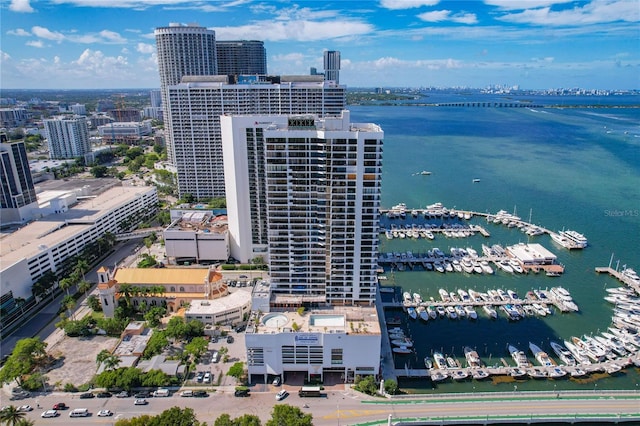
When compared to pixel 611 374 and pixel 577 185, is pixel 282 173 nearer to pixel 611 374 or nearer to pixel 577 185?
pixel 611 374

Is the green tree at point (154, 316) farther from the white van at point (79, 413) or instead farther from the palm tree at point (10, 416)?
the palm tree at point (10, 416)

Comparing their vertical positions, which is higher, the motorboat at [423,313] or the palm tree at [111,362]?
the palm tree at [111,362]

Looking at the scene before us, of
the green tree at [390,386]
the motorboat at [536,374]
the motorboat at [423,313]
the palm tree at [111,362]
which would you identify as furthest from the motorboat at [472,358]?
the palm tree at [111,362]

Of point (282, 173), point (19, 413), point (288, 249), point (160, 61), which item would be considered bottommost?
point (19, 413)

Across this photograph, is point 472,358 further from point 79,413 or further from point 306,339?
point 79,413

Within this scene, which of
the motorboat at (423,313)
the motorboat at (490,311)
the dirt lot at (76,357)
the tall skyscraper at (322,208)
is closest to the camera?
the tall skyscraper at (322,208)

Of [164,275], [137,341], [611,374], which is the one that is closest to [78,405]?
[137,341]

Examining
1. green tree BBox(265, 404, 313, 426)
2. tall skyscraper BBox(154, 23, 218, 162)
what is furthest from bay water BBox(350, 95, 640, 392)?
tall skyscraper BBox(154, 23, 218, 162)
